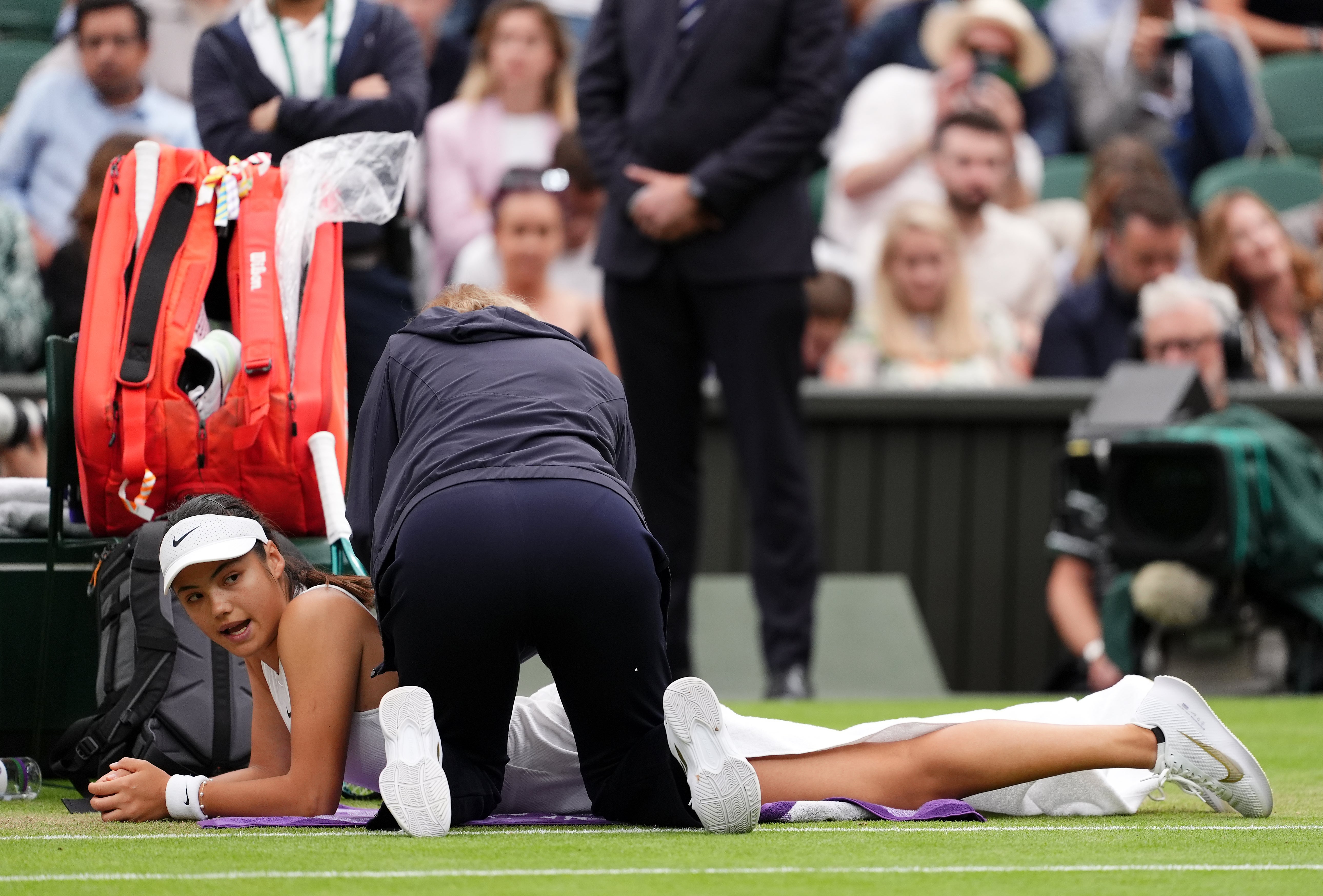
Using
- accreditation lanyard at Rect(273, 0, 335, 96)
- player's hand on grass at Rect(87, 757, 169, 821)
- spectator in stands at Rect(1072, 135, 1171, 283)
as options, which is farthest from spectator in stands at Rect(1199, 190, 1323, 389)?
player's hand on grass at Rect(87, 757, 169, 821)

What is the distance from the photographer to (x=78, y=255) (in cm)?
708

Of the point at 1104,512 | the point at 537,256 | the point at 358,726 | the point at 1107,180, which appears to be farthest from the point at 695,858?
the point at 1107,180

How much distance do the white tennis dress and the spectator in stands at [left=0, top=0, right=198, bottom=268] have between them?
4.84m

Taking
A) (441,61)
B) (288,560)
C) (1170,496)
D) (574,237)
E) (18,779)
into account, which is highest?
(441,61)

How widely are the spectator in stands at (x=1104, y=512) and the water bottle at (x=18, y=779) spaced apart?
3470 mm

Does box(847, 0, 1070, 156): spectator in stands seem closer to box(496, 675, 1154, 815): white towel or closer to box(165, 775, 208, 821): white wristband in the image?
box(496, 675, 1154, 815): white towel

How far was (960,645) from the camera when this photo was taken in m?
7.23

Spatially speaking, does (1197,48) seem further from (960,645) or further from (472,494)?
(472,494)

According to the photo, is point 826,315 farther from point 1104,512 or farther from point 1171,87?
point 1171,87

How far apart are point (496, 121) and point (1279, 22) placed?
15.3 feet

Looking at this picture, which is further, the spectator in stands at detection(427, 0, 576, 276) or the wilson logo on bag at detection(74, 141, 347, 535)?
the spectator in stands at detection(427, 0, 576, 276)

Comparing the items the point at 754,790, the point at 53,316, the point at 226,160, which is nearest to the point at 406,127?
the point at 226,160

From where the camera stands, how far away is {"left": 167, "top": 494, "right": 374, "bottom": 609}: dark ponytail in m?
3.54

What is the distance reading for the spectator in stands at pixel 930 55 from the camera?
945 cm
